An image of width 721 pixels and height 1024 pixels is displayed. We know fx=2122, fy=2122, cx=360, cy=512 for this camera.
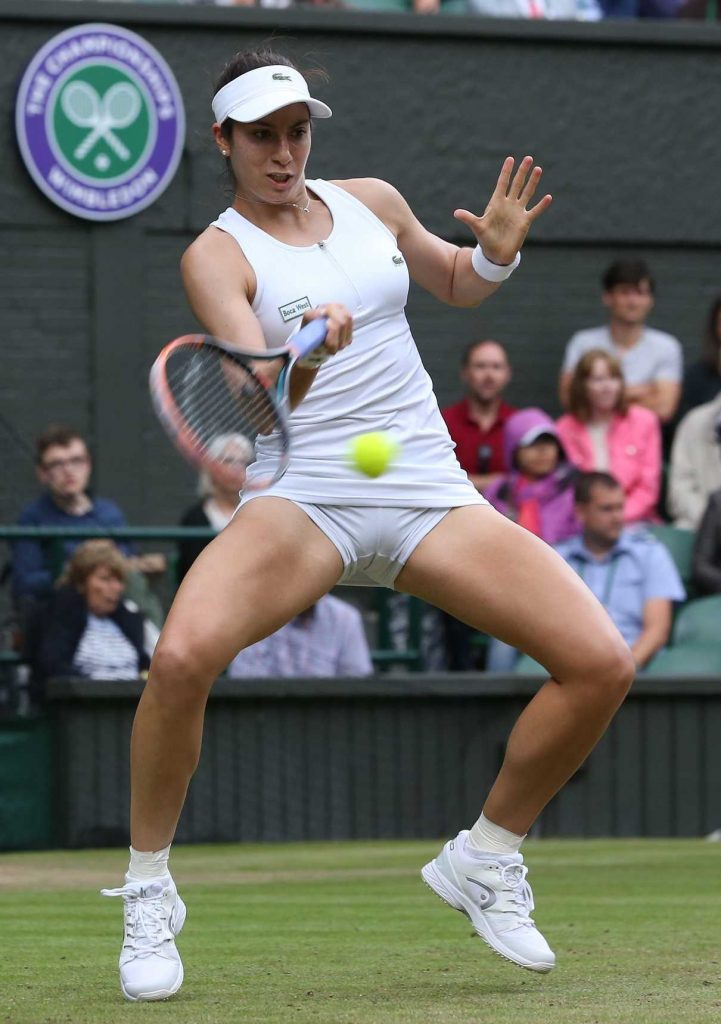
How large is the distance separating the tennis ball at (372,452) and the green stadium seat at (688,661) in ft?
19.2

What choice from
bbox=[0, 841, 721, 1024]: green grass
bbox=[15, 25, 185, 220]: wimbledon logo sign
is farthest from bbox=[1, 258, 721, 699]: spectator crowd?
bbox=[15, 25, 185, 220]: wimbledon logo sign

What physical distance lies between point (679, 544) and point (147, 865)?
667cm

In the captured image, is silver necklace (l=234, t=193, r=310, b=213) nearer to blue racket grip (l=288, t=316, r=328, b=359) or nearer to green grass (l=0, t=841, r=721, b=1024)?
blue racket grip (l=288, t=316, r=328, b=359)

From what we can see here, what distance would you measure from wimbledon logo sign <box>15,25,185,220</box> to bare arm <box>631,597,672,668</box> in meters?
4.09

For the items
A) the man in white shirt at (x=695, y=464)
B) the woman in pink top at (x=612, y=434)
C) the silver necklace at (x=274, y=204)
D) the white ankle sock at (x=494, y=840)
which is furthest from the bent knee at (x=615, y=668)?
the man in white shirt at (x=695, y=464)

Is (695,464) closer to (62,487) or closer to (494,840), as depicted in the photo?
(62,487)

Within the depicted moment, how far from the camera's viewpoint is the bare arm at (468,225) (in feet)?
17.4

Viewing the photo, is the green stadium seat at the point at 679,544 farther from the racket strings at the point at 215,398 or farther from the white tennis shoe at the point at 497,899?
the racket strings at the point at 215,398

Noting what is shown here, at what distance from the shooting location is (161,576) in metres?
10.1

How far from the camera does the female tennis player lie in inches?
191

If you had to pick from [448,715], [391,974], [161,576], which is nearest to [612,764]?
[448,715]

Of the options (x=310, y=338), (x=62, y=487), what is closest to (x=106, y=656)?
(x=62, y=487)

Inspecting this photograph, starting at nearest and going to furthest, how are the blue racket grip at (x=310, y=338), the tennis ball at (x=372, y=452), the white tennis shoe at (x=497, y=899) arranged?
1. the blue racket grip at (x=310, y=338)
2. the tennis ball at (x=372, y=452)
3. the white tennis shoe at (x=497, y=899)

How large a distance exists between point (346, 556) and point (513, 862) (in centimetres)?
87
